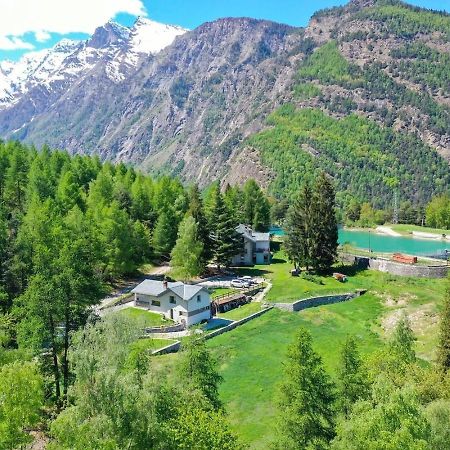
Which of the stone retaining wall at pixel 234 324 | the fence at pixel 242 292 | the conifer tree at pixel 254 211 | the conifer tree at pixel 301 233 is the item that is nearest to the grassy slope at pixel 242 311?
the stone retaining wall at pixel 234 324

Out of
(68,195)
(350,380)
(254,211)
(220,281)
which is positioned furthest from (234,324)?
(254,211)

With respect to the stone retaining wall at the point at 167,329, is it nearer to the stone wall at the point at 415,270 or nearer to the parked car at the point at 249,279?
A: the parked car at the point at 249,279

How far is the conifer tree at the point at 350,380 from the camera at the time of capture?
99.0 feet

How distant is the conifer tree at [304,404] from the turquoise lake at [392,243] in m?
83.6

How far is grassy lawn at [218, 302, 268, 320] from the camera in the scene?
206ft

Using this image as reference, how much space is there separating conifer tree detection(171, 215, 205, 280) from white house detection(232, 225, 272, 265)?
52.1 ft

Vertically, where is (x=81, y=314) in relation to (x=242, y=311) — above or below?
above

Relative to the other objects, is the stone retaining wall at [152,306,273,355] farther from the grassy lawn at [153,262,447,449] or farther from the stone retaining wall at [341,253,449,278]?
the stone retaining wall at [341,253,449,278]

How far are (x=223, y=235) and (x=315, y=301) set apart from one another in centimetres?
2026

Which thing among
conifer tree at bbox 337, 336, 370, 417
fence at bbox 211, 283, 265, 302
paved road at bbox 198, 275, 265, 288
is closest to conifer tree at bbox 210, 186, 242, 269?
paved road at bbox 198, 275, 265, 288

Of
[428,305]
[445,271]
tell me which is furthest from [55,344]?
[445,271]

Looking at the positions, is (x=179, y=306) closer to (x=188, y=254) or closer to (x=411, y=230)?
(x=188, y=254)

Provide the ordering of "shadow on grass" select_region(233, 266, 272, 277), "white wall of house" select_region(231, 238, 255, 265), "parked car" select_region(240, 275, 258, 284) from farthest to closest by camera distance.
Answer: "white wall of house" select_region(231, 238, 255, 265) → "shadow on grass" select_region(233, 266, 272, 277) → "parked car" select_region(240, 275, 258, 284)

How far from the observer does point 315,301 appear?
225ft
